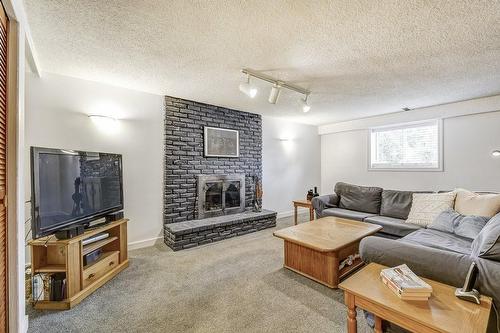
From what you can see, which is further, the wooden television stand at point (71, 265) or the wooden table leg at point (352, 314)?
the wooden television stand at point (71, 265)

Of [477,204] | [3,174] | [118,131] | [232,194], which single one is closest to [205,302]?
[3,174]

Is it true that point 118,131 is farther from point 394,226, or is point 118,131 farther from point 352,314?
point 394,226

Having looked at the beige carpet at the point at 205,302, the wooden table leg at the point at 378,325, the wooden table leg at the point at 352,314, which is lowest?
the beige carpet at the point at 205,302

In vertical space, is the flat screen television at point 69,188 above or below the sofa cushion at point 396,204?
above

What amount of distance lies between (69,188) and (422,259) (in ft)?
9.43

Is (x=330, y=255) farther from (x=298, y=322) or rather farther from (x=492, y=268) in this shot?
(x=492, y=268)

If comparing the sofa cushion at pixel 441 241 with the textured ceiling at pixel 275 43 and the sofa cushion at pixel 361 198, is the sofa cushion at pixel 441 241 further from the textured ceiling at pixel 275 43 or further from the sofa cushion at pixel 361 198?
the textured ceiling at pixel 275 43

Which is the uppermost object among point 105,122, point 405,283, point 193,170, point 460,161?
point 105,122

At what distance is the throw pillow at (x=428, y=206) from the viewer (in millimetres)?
2820

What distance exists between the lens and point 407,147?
4.57 meters

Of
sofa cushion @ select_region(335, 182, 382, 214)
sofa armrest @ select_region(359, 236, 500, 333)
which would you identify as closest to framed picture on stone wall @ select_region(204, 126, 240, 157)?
sofa cushion @ select_region(335, 182, 382, 214)

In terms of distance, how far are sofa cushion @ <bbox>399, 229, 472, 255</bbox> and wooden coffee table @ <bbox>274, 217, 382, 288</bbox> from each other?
417 millimetres

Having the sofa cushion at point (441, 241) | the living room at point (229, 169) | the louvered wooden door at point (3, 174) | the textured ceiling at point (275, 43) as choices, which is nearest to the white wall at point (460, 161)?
the living room at point (229, 169)

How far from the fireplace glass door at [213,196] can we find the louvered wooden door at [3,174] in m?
2.58
